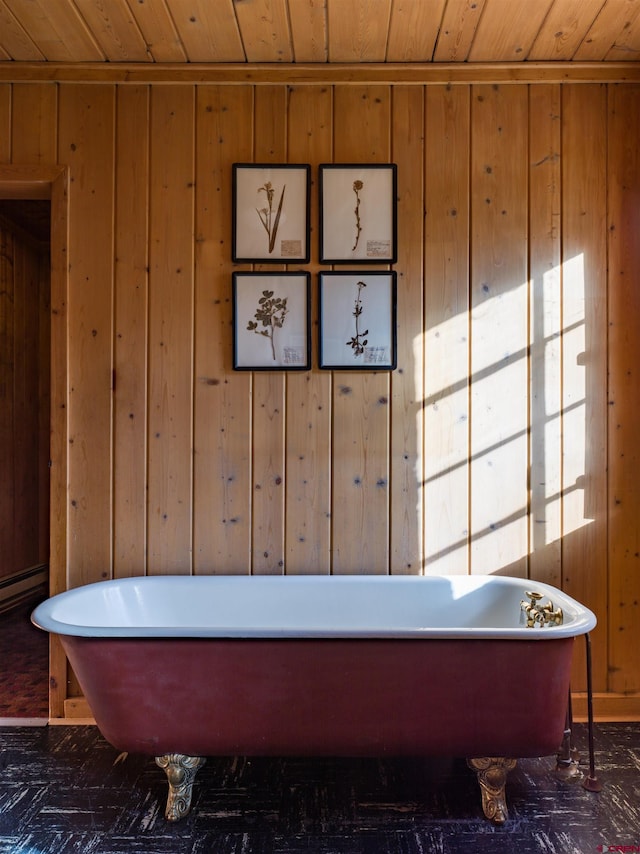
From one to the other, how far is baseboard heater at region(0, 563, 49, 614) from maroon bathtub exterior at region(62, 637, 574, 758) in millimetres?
2403

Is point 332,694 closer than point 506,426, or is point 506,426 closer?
point 332,694

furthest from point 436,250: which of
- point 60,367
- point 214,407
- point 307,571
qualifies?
point 60,367

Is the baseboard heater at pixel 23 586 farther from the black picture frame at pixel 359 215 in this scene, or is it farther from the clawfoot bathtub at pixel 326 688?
the black picture frame at pixel 359 215

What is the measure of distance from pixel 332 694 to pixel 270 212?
5.64ft

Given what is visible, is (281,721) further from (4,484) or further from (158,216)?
(4,484)

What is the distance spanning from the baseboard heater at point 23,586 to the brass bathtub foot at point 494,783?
3013 millimetres

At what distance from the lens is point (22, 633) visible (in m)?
3.03

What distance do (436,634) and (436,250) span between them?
1.46 metres

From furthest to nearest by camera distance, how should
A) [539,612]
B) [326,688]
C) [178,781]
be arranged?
1. [539,612]
2. [178,781]
3. [326,688]

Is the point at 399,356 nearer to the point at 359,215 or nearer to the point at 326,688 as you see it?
the point at 359,215

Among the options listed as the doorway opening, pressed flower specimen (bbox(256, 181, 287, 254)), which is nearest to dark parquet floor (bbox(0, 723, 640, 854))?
the doorway opening

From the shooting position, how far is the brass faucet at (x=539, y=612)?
164 centimetres

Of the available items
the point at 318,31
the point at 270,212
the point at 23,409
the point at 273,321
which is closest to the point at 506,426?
the point at 273,321

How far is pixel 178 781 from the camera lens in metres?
1.57
